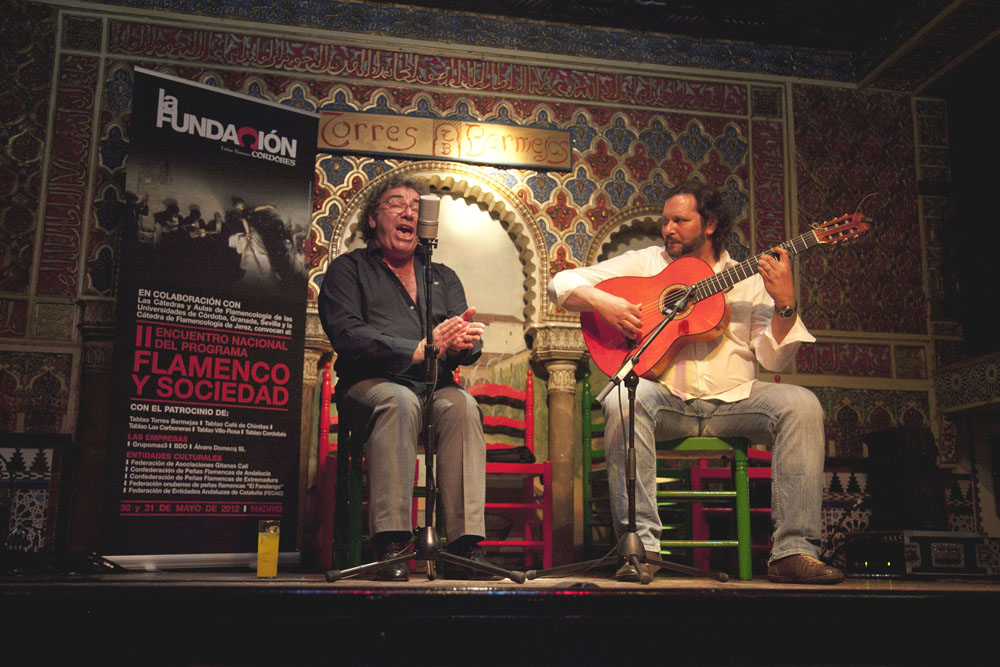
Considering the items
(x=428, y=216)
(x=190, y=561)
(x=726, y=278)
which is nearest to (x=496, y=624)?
(x=428, y=216)

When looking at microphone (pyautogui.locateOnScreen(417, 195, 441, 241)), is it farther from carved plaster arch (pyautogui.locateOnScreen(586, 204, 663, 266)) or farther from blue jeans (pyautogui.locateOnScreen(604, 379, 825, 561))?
carved plaster arch (pyautogui.locateOnScreen(586, 204, 663, 266))

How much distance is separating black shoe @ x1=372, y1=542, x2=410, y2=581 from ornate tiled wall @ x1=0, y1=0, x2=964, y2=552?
2.72m

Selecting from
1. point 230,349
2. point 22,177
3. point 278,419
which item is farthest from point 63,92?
point 278,419

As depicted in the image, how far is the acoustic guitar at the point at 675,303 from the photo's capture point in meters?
3.61

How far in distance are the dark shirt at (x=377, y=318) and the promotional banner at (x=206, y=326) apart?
1.08m

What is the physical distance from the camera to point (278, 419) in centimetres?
457

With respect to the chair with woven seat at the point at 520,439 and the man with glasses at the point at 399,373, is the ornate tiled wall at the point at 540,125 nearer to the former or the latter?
the chair with woven seat at the point at 520,439

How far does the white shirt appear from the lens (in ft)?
11.8

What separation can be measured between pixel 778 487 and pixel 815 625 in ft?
3.08

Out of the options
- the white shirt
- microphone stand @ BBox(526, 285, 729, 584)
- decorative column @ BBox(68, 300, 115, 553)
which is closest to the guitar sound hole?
the white shirt

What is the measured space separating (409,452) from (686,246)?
61.1 inches

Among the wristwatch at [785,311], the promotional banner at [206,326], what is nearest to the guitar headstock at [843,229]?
the wristwatch at [785,311]

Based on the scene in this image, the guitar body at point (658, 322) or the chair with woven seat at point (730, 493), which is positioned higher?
the guitar body at point (658, 322)

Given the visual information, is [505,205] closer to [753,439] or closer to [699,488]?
[699,488]
